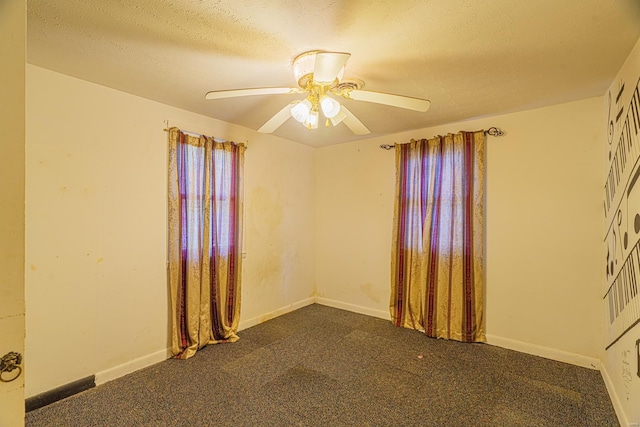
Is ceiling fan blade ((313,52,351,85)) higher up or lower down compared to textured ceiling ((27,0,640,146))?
lower down

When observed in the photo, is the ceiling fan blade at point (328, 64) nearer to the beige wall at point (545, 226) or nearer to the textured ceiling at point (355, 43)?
the textured ceiling at point (355, 43)

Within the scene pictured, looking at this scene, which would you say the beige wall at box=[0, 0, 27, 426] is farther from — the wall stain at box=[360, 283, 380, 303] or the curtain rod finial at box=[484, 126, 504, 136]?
the wall stain at box=[360, 283, 380, 303]

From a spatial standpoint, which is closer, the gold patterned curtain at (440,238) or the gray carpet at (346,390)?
the gray carpet at (346,390)

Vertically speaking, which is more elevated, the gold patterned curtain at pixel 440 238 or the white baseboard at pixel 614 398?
the gold patterned curtain at pixel 440 238

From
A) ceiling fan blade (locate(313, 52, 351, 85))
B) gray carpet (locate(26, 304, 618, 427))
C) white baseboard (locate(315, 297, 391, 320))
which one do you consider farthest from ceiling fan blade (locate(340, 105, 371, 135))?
white baseboard (locate(315, 297, 391, 320))

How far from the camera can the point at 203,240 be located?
2.86m

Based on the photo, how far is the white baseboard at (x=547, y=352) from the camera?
2490 mm

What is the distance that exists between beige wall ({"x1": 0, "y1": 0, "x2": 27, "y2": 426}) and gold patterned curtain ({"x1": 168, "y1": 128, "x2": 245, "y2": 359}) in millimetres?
2026

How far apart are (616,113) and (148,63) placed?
3254 mm

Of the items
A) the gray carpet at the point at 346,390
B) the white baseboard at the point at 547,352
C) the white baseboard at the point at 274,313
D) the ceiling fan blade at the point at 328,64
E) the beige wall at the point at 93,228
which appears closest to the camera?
the ceiling fan blade at the point at 328,64

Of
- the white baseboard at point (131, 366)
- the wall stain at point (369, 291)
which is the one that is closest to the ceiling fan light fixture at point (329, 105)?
the white baseboard at point (131, 366)

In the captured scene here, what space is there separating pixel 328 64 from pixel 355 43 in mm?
378

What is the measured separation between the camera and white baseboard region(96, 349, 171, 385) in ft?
7.51

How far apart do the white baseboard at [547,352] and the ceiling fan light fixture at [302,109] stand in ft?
9.06
